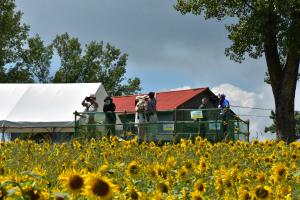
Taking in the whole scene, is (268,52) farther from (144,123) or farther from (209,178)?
(209,178)

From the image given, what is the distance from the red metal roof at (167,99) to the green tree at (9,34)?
9469mm

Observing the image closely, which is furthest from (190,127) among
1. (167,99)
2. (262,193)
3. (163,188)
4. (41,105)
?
(167,99)

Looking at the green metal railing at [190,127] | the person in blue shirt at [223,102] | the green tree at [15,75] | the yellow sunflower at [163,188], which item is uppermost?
the green tree at [15,75]

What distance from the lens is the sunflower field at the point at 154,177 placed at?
8.14 feet

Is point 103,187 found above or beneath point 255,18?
beneath

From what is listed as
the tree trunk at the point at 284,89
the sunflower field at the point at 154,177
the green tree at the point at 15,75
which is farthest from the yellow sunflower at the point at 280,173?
the green tree at the point at 15,75

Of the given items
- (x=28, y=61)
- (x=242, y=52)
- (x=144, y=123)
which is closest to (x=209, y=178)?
(x=144, y=123)

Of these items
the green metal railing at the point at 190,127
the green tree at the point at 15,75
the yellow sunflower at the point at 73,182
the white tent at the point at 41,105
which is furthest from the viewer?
the green tree at the point at 15,75

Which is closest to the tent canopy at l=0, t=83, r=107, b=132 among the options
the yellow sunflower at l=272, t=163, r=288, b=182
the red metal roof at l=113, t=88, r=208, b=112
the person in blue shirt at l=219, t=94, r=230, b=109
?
the person in blue shirt at l=219, t=94, r=230, b=109

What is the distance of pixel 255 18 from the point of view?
2286 cm

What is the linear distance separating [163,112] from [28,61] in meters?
38.4

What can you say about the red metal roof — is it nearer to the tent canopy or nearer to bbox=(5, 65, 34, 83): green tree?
bbox=(5, 65, 34, 83): green tree

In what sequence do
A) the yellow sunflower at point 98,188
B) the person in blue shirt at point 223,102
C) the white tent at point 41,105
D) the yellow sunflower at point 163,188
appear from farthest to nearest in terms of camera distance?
the white tent at point 41,105
the person in blue shirt at point 223,102
the yellow sunflower at point 163,188
the yellow sunflower at point 98,188

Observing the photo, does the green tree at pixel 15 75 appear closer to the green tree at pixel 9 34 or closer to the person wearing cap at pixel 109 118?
the green tree at pixel 9 34
